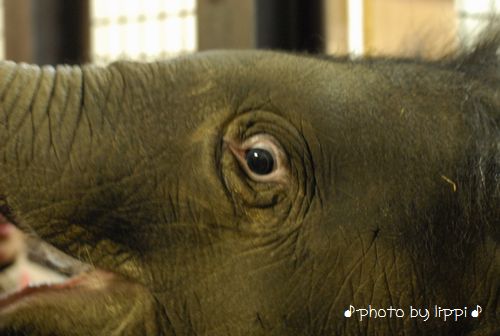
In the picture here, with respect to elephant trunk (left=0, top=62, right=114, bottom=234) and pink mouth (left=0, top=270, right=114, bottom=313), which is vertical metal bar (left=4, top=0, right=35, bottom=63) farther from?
pink mouth (left=0, top=270, right=114, bottom=313)

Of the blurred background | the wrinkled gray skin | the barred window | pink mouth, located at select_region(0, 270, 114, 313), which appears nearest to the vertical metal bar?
the blurred background

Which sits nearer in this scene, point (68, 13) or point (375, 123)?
point (375, 123)

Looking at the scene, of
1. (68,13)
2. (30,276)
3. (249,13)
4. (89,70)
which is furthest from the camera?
(68,13)

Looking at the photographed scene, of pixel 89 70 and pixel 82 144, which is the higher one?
pixel 89 70

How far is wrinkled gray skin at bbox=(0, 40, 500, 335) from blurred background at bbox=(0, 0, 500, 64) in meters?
0.37

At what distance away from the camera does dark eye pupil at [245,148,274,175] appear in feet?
6.99

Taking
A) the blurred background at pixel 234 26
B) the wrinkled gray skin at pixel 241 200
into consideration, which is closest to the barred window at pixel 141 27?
the blurred background at pixel 234 26

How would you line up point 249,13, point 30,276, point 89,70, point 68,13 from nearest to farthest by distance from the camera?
1. point 30,276
2. point 89,70
3. point 249,13
4. point 68,13

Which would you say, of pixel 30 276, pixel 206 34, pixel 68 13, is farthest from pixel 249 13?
pixel 30 276

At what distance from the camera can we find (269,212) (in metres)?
2.14

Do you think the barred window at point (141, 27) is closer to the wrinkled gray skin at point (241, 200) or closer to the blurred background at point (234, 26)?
the blurred background at point (234, 26)

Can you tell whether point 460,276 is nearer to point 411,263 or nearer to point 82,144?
point 411,263

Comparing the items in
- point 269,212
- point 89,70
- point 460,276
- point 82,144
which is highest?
point 89,70

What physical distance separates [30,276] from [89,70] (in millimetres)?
484
